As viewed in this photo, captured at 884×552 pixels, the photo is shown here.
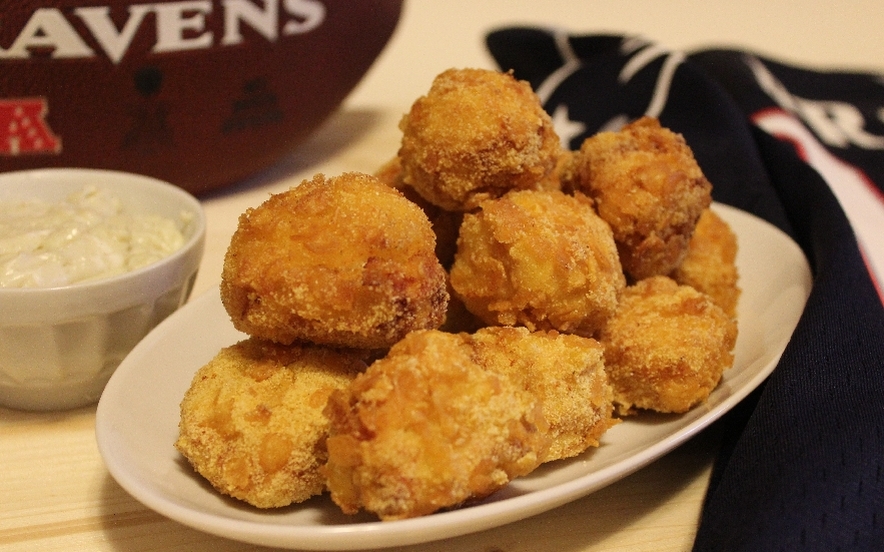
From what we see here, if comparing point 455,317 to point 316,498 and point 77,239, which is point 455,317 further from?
point 77,239

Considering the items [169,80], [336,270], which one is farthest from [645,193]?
[169,80]

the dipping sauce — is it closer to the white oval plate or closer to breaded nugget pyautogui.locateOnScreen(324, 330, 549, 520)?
the white oval plate

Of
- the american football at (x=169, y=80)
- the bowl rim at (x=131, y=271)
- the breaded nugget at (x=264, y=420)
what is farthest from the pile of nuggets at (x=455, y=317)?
the american football at (x=169, y=80)

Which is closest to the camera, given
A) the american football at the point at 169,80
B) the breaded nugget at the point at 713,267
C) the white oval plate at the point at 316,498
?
the white oval plate at the point at 316,498

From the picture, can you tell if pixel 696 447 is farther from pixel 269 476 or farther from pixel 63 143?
pixel 63 143

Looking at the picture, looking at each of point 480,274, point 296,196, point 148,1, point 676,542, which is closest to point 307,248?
point 296,196

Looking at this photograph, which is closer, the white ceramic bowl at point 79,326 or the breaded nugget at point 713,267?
the white ceramic bowl at point 79,326

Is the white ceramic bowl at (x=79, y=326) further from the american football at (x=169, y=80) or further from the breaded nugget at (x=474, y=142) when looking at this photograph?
the american football at (x=169, y=80)

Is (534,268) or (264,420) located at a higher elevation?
(534,268)
